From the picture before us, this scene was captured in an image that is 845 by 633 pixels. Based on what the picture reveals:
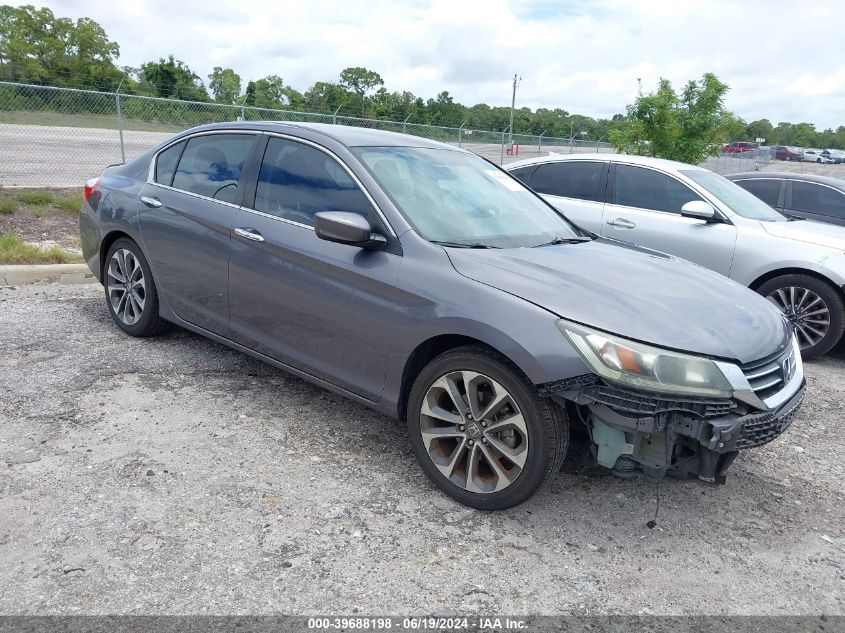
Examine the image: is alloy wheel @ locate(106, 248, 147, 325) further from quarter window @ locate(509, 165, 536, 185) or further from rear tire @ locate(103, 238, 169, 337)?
quarter window @ locate(509, 165, 536, 185)

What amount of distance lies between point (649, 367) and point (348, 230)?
1.50 metres

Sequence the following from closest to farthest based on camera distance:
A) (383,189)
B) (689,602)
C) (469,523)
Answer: (689,602) → (469,523) → (383,189)

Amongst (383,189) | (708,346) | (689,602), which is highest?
(383,189)

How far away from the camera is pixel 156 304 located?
190 inches

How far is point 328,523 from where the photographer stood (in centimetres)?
300

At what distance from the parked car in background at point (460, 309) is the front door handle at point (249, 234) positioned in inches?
0.7

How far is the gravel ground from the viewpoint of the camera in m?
2.57

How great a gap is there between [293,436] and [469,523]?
1.18 m

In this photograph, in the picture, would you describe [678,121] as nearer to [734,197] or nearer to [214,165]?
[734,197]

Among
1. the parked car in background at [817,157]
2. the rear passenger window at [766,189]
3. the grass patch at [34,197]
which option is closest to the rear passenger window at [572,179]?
the rear passenger window at [766,189]

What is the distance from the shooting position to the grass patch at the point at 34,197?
30.9 feet

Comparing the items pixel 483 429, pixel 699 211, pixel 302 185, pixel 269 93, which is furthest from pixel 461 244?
pixel 269 93

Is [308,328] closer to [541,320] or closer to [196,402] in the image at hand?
[196,402]

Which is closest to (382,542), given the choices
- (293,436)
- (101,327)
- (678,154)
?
(293,436)
